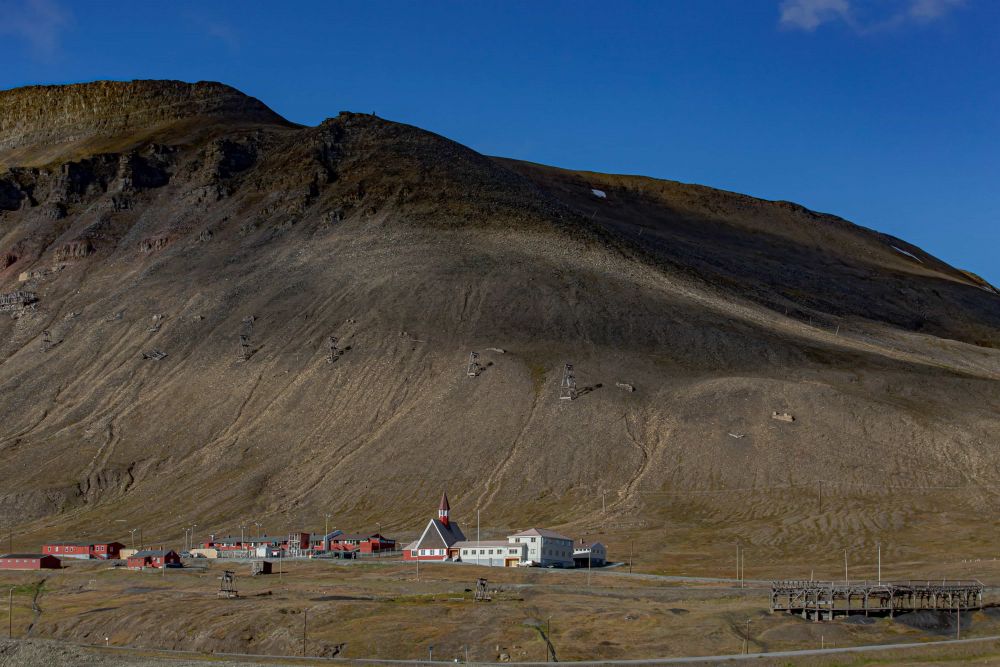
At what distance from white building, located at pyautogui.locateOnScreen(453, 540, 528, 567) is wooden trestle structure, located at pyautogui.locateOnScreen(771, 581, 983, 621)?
33178 mm

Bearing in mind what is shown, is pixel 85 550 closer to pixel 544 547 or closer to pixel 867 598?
pixel 544 547

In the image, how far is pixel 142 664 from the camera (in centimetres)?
7888

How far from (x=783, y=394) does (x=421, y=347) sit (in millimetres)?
47259

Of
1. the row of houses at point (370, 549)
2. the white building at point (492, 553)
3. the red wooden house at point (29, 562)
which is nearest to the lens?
the white building at point (492, 553)

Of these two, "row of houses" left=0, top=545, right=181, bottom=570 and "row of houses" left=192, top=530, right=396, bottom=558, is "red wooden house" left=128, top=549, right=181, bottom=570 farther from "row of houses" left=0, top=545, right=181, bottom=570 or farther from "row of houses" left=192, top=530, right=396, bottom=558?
"row of houses" left=192, top=530, right=396, bottom=558

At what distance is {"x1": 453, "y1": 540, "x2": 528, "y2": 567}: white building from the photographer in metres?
117

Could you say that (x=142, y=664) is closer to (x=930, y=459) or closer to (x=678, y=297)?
(x=930, y=459)

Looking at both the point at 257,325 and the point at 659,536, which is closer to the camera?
the point at 659,536

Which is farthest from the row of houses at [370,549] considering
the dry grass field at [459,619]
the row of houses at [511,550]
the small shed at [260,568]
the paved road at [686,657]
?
the paved road at [686,657]

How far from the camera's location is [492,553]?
390 feet

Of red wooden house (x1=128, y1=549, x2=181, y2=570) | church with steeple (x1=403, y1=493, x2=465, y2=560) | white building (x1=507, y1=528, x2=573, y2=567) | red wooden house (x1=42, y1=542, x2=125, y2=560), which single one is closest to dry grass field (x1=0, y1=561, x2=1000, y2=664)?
white building (x1=507, y1=528, x2=573, y2=567)

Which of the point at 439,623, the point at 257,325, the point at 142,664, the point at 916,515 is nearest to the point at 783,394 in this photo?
the point at 916,515

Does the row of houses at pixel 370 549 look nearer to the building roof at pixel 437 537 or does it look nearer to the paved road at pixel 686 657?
the building roof at pixel 437 537

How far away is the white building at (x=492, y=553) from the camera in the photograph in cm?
11706
